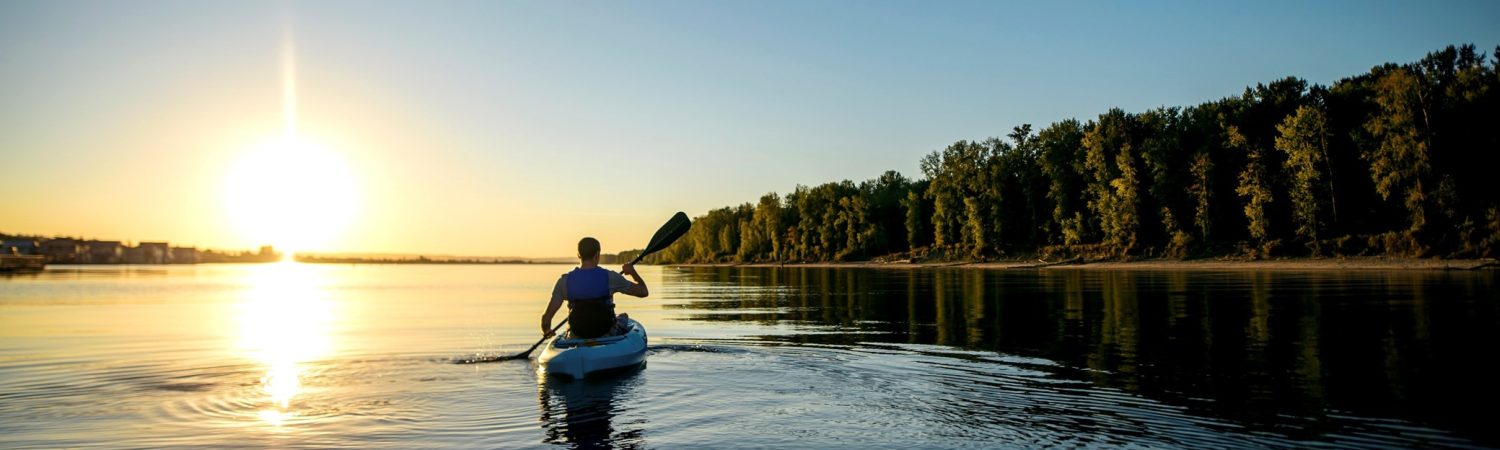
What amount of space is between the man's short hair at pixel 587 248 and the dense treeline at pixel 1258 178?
70.1 meters

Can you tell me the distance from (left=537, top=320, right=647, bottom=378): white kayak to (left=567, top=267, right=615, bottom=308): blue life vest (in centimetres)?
70

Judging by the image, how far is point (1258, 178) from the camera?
8056 centimetres

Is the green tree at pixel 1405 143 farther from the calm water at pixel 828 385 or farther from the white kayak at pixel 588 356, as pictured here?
the white kayak at pixel 588 356

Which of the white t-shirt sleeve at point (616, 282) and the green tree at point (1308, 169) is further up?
the green tree at point (1308, 169)

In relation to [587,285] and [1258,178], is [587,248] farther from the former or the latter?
[1258,178]

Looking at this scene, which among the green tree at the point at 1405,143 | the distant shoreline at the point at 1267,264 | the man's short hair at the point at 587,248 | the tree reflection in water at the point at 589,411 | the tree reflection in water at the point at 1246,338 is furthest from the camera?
the green tree at the point at 1405,143

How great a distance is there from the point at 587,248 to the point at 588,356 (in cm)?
190

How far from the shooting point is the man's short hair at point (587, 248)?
15.3 meters

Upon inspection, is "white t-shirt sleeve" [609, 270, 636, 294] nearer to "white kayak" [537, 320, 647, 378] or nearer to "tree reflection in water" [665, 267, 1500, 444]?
"white kayak" [537, 320, 647, 378]

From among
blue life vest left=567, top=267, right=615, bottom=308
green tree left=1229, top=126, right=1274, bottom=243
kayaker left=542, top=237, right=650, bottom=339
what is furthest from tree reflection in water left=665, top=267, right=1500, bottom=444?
green tree left=1229, top=126, right=1274, bottom=243

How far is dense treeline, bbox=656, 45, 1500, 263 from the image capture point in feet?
224

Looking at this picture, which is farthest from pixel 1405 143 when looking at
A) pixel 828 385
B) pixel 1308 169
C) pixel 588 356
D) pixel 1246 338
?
pixel 588 356

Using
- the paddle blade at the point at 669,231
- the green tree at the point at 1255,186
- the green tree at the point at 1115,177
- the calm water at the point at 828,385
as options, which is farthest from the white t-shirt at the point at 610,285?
the green tree at the point at 1115,177

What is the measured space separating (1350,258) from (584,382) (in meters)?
74.6
